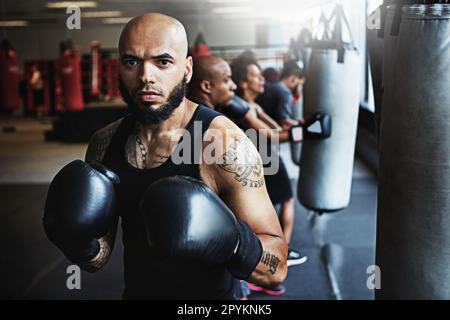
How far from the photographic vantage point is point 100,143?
1.00 metres

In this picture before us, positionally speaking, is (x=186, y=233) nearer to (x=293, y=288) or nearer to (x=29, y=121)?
(x=293, y=288)

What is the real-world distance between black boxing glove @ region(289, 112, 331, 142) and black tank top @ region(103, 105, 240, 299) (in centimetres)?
→ 102

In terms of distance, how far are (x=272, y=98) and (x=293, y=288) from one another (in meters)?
1.04

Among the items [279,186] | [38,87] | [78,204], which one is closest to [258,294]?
[279,186]

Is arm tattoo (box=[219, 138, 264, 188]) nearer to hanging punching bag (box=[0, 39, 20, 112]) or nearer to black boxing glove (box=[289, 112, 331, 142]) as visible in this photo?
black boxing glove (box=[289, 112, 331, 142])

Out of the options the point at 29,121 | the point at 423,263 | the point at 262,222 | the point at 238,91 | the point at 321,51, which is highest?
the point at 321,51

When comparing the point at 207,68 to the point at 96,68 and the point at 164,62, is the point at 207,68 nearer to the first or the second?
the point at 164,62

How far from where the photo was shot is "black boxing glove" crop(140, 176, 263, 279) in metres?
0.78

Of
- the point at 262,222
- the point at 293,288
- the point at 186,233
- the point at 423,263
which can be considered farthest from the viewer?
the point at 293,288

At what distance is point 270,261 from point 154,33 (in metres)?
0.42

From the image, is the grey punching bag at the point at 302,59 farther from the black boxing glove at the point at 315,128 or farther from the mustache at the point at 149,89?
the mustache at the point at 149,89

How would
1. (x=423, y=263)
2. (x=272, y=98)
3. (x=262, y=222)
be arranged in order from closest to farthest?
(x=262, y=222) → (x=423, y=263) → (x=272, y=98)

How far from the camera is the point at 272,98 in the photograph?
2949mm
